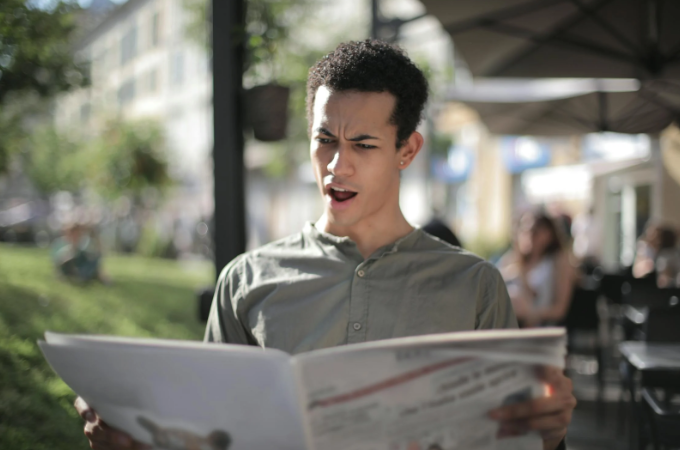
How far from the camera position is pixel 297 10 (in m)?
9.59

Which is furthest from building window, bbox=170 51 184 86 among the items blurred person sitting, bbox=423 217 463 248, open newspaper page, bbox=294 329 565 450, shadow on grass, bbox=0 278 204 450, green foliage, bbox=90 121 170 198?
open newspaper page, bbox=294 329 565 450

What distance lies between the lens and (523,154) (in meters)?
19.9

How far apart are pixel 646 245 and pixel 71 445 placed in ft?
23.6

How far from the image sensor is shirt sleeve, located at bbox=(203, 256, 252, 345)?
65.4 inches

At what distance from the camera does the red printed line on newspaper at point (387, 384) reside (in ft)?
3.47

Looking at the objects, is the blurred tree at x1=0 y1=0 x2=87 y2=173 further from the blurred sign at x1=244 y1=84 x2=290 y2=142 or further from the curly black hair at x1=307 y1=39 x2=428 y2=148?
the curly black hair at x1=307 y1=39 x2=428 y2=148

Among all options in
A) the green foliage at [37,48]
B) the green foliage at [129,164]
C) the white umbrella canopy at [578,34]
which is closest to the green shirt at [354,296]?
the green foliage at [37,48]

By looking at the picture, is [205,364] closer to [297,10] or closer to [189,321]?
[189,321]

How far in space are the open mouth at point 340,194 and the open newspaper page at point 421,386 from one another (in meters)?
0.59

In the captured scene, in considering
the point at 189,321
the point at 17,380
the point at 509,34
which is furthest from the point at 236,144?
the point at 509,34

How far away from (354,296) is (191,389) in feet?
1.74

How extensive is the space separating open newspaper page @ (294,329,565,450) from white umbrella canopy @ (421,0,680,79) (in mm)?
4194

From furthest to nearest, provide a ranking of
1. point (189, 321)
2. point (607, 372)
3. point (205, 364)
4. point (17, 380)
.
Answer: point (607, 372), point (189, 321), point (17, 380), point (205, 364)

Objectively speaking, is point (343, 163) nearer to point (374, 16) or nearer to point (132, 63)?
point (132, 63)
